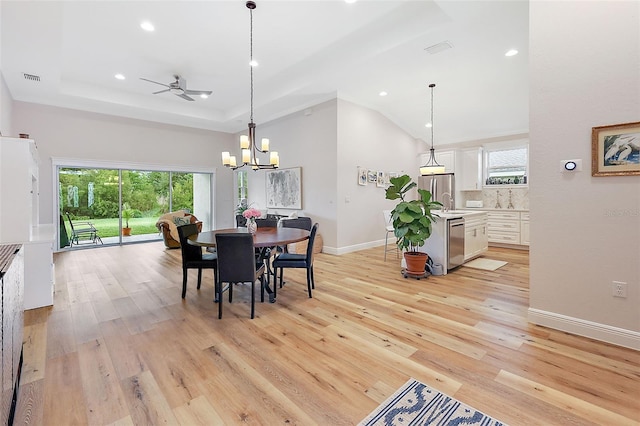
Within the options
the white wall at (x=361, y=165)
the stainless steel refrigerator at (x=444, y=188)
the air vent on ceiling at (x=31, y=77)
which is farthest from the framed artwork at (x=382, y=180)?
the air vent on ceiling at (x=31, y=77)

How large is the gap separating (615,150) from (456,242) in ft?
8.31

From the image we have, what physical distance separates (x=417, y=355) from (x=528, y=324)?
1.28 m

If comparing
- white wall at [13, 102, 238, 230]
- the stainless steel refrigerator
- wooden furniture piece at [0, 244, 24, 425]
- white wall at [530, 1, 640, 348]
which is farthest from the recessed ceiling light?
the stainless steel refrigerator

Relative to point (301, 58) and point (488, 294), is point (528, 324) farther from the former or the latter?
point (301, 58)

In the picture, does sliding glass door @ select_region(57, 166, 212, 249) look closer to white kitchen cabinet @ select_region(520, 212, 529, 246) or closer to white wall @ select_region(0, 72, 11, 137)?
white wall @ select_region(0, 72, 11, 137)

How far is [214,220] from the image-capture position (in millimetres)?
8734

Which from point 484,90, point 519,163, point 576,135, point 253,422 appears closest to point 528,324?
point 576,135

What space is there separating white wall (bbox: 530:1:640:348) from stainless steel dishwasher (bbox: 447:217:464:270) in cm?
175

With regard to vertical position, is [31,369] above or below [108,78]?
below

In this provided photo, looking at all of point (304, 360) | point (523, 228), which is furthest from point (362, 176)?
point (304, 360)

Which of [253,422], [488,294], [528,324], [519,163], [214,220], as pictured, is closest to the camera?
[253,422]

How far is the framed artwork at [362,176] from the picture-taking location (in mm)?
6273

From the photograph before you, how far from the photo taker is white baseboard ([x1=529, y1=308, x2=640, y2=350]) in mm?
2213

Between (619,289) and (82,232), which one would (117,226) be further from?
(619,289)
